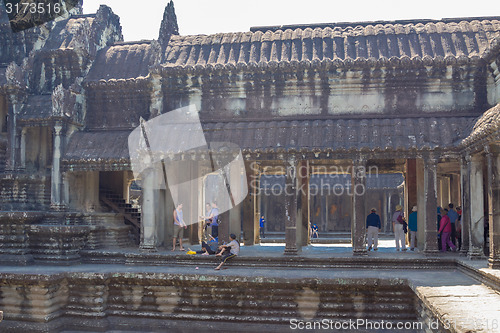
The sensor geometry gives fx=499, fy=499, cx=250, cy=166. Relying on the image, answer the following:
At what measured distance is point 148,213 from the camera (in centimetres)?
1227

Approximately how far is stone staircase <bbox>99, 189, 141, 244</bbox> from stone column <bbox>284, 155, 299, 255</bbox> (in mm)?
5311

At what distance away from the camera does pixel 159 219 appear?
525 inches

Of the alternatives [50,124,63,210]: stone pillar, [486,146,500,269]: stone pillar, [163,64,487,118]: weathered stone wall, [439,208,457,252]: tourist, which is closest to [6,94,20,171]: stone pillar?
[50,124,63,210]: stone pillar

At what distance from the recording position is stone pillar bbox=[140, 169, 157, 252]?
1212 cm

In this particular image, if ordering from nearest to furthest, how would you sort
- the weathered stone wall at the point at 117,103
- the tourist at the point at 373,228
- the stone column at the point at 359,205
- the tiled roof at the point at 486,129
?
the tiled roof at the point at 486,129 < the stone column at the point at 359,205 < the tourist at the point at 373,228 < the weathered stone wall at the point at 117,103

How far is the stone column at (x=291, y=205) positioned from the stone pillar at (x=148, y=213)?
3.27 meters

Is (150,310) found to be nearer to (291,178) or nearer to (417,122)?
(291,178)

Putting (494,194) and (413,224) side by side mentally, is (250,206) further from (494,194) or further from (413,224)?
(494,194)

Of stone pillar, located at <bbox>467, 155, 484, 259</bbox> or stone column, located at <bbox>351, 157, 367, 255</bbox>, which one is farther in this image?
stone column, located at <bbox>351, 157, 367, 255</bbox>

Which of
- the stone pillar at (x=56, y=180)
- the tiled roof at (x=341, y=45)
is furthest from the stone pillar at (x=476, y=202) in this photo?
the stone pillar at (x=56, y=180)

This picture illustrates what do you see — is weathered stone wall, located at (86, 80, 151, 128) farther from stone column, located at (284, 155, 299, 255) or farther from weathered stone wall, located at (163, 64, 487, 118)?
stone column, located at (284, 155, 299, 255)

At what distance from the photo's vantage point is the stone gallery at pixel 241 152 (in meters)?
9.41

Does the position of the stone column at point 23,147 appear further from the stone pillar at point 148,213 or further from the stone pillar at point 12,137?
the stone pillar at point 148,213

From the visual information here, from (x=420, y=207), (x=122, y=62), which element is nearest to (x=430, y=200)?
(x=420, y=207)
